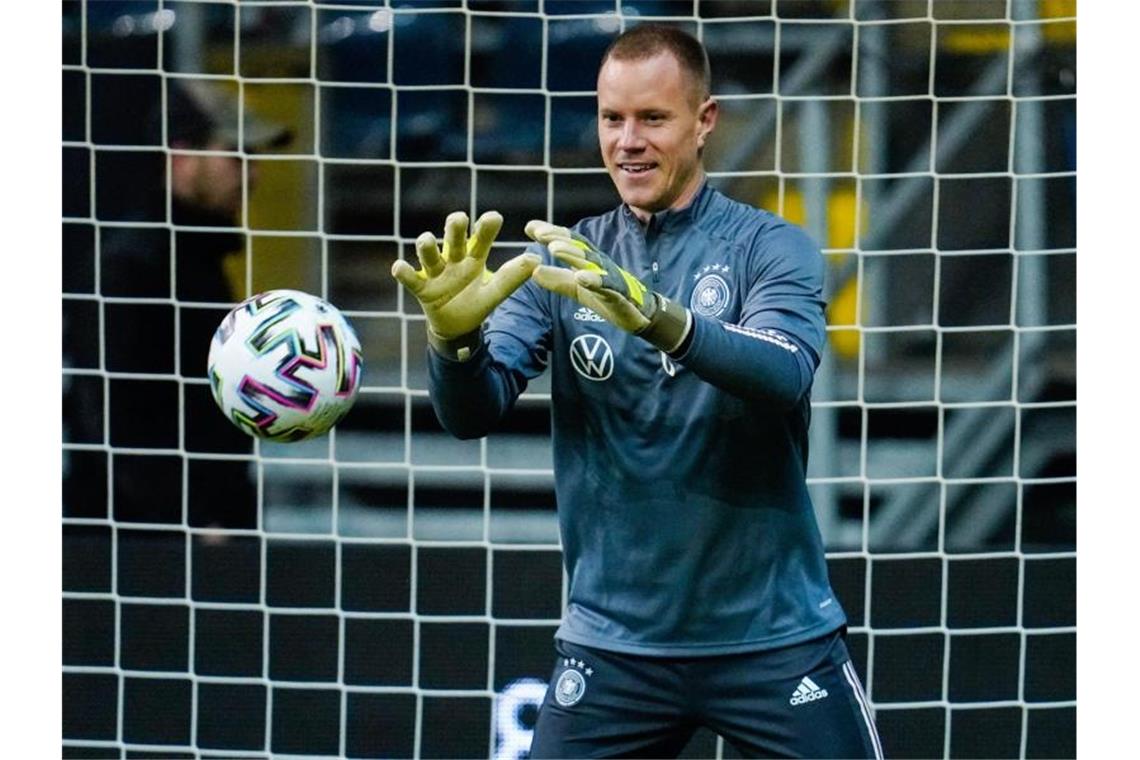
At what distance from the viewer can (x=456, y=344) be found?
118 inches

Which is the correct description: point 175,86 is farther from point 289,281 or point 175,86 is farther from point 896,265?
point 896,265

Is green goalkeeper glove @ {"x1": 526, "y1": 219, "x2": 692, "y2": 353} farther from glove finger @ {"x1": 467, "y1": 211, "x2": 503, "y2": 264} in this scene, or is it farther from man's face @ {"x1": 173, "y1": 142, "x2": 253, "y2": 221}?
man's face @ {"x1": 173, "y1": 142, "x2": 253, "y2": 221}

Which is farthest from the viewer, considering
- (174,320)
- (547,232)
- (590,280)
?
(174,320)

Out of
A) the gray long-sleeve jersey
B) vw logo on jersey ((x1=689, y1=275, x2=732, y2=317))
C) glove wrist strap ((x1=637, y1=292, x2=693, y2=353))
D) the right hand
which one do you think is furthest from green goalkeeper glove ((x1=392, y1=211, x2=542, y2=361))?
vw logo on jersey ((x1=689, y1=275, x2=732, y2=317))

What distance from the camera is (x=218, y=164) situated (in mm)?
4910

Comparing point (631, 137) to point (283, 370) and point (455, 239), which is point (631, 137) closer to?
point (455, 239)

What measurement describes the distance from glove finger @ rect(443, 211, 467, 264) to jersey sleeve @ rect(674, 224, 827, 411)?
0.44 m

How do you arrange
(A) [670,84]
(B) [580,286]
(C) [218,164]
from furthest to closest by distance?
(C) [218,164], (A) [670,84], (B) [580,286]

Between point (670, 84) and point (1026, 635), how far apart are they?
2481mm

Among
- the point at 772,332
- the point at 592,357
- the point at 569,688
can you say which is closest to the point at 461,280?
the point at 592,357

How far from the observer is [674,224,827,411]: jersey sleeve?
2.83 m

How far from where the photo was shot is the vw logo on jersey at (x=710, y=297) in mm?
3145

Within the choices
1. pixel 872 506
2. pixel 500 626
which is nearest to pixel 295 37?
pixel 500 626

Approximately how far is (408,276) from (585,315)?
43 cm
